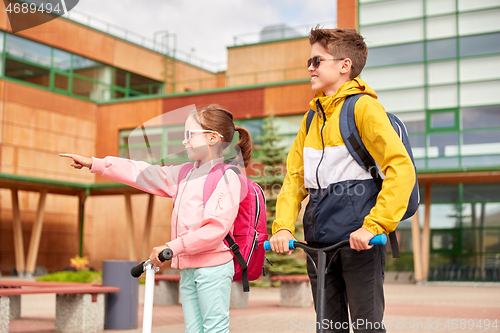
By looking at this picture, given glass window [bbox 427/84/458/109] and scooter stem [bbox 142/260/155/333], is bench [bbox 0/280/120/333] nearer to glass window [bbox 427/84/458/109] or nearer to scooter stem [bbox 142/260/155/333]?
scooter stem [bbox 142/260/155/333]

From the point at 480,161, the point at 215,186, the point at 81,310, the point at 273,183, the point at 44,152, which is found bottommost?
the point at 81,310

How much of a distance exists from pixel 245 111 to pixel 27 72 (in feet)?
32.9

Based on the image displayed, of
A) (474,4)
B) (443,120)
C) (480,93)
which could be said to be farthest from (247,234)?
(474,4)

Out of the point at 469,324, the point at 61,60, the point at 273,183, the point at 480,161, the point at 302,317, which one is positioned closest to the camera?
the point at 469,324

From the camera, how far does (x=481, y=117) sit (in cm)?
2123

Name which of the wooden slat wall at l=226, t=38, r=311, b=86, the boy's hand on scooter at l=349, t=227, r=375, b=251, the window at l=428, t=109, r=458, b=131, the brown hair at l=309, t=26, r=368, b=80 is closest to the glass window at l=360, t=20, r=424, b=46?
the window at l=428, t=109, r=458, b=131

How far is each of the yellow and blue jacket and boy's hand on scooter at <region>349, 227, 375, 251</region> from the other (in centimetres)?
3

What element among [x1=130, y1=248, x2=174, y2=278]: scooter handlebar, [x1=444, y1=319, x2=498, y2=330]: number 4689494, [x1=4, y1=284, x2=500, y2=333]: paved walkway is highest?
[x1=130, y1=248, x2=174, y2=278]: scooter handlebar

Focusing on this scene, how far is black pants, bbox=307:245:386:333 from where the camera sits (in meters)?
2.74

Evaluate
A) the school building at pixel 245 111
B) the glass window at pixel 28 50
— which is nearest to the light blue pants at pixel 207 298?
the school building at pixel 245 111

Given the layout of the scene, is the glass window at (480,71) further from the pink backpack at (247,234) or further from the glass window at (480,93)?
the pink backpack at (247,234)

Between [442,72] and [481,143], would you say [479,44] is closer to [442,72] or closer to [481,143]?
[442,72]

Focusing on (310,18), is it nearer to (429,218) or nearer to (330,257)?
(429,218)

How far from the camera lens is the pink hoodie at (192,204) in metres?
3.03
